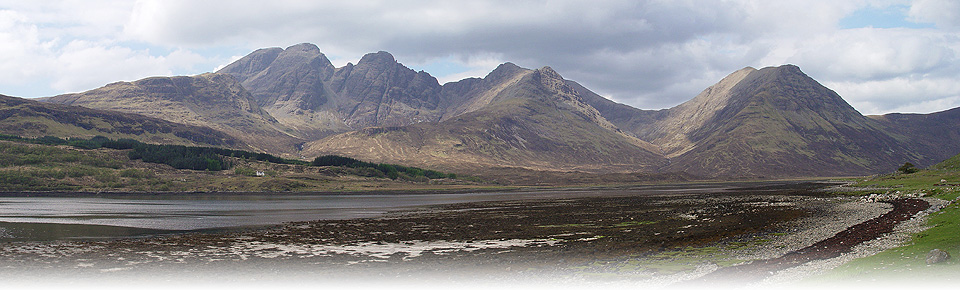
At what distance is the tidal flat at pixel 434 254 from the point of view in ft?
108

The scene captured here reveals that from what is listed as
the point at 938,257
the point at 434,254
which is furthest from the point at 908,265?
the point at 434,254

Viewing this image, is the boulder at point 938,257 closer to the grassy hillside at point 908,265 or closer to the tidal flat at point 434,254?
the grassy hillside at point 908,265

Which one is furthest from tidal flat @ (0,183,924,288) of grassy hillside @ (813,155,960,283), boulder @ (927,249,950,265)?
boulder @ (927,249,950,265)

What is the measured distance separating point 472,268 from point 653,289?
1338 cm

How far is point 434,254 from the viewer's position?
44.0 metres

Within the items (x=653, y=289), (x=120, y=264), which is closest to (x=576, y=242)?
(x=653, y=289)

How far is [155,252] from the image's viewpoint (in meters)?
46.5

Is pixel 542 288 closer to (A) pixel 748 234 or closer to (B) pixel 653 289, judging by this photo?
(B) pixel 653 289

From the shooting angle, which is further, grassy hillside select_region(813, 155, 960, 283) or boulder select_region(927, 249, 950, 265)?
boulder select_region(927, 249, 950, 265)

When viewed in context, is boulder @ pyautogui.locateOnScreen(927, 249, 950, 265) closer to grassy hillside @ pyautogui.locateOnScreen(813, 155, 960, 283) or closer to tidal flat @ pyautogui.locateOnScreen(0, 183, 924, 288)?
grassy hillside @ pyautogui.locateOnScreen(813, 155, 960, 283)

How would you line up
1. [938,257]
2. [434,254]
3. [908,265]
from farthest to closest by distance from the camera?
[434,254]
[908,265]
[938,257]

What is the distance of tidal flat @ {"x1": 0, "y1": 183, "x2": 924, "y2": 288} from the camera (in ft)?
108

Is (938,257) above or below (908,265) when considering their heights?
above

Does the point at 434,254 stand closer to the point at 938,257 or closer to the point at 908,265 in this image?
the point at 908,265
